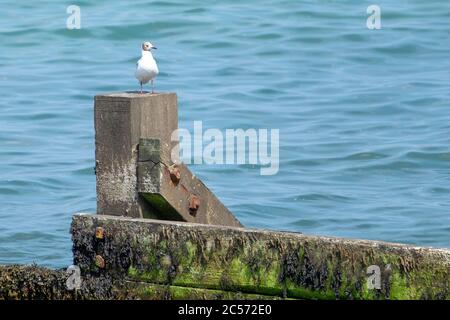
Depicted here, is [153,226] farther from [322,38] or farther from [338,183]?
[322,38]

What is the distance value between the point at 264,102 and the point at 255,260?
12.4m

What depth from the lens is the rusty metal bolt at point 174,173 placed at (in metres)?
7.49

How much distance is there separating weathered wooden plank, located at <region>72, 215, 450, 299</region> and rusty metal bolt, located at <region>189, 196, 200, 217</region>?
1.47 ft

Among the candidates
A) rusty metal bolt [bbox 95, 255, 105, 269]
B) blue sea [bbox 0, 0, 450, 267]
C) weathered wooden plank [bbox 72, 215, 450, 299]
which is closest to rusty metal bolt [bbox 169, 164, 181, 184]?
weathered wooden plank [bbox 72, 215, 450, 299]

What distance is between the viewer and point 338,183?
14883mm

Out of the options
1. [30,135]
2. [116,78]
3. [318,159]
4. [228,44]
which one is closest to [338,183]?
[318,159]

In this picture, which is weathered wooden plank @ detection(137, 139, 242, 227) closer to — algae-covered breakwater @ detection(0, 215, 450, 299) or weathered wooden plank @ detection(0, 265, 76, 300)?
algae-covered breakwater @ detection(0, 215, 450, 299)

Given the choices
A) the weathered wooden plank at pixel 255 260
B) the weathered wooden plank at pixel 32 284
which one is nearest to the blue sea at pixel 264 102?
the weathered wooden plank at pixel 32 284

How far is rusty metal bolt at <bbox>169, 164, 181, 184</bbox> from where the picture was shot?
24.6 feet

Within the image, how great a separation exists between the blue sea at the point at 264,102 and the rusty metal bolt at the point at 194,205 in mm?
3735

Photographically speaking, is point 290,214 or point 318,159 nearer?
point 290,214

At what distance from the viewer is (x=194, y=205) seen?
7773 mm

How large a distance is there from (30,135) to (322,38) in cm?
864

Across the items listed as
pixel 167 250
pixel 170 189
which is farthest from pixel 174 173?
pixel 167 250
